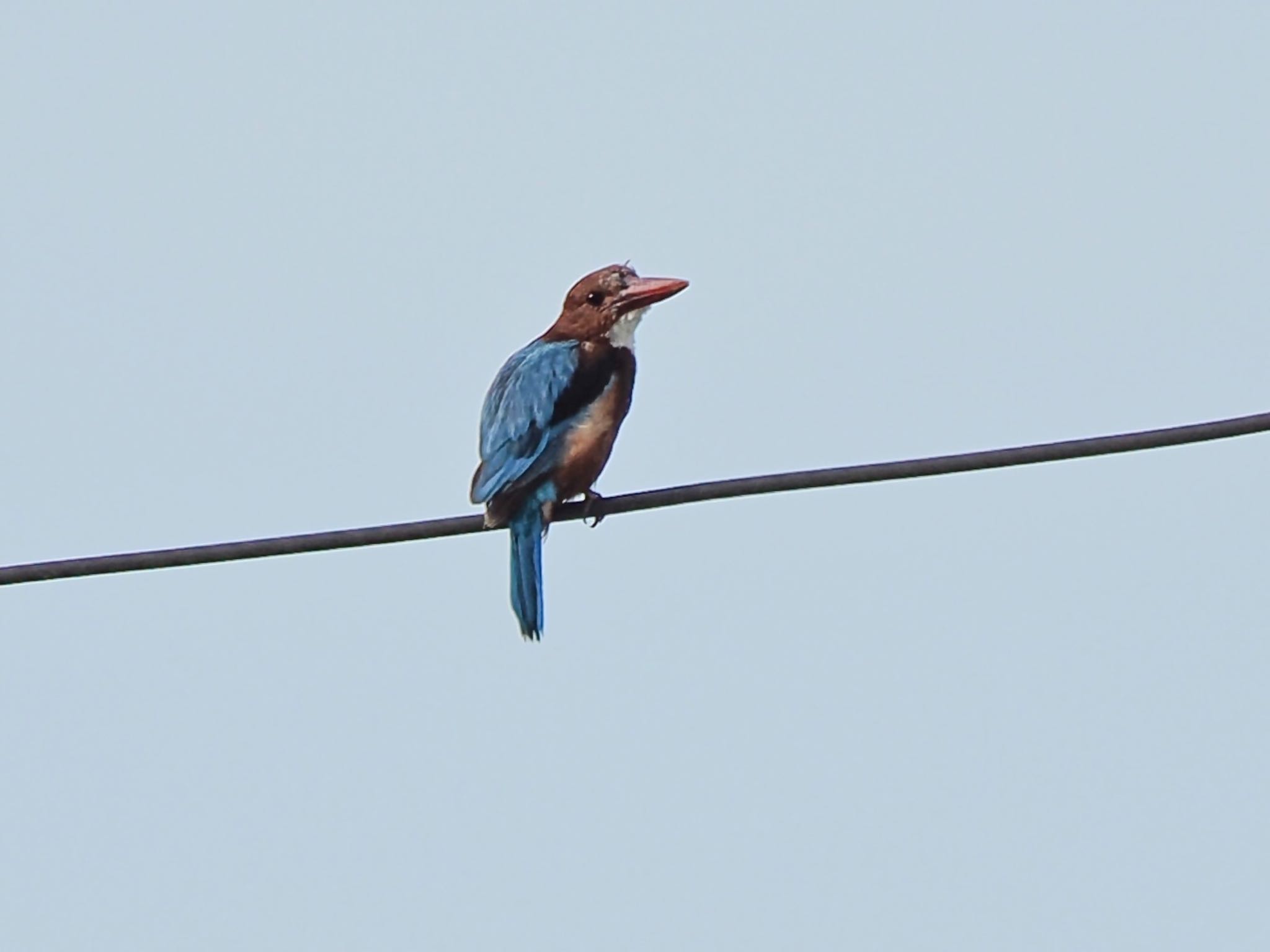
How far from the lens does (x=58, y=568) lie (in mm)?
5898

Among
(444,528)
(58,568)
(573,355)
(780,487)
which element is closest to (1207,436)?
(780,487)

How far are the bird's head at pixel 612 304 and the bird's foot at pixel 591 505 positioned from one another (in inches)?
29.0

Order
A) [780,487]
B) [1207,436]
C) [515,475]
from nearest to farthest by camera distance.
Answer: [1207,436] < [780,487] < [515,475]

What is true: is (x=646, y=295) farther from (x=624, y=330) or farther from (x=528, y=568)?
(x=528, y=568)

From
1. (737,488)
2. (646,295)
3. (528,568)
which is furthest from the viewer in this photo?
(646,295)

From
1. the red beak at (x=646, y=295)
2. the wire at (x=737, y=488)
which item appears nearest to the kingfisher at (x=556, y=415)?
the red beak at (x=646, y=295)

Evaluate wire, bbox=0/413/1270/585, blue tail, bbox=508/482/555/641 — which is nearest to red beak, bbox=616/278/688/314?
blue tail, bbox=508/482/555/641

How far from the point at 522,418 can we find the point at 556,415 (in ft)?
0.40

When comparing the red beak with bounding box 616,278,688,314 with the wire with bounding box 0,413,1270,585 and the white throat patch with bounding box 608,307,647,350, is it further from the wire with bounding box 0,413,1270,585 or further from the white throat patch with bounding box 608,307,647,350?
the wire with bounding box 0,413,1270,585

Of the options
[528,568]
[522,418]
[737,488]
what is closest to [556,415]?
[522,418]

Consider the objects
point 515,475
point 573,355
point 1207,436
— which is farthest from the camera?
point 573,355

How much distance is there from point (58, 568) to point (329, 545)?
2.17 ft

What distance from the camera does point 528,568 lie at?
8133 millimetres

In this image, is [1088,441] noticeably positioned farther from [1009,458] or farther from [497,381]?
[497,381]
